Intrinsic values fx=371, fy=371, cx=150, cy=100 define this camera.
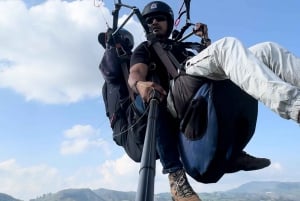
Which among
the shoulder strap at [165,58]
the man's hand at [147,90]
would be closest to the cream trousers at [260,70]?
the man's hand at [147,90]

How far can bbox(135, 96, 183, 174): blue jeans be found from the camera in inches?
135

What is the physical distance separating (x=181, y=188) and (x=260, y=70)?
147 cm

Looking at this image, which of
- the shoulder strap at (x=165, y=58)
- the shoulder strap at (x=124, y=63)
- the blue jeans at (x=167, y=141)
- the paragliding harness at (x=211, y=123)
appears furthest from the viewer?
the shoulder strap at (x=124, y=63)

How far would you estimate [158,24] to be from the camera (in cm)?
A: 455

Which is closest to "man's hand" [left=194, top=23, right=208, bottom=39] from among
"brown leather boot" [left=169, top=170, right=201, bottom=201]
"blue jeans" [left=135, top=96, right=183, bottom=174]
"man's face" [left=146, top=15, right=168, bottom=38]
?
"man's face" [left=146, top=15, right=168, bottom=38]

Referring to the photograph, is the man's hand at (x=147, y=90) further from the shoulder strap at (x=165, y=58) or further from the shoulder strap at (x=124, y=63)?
the shoulder strap at (x=124, y=63)

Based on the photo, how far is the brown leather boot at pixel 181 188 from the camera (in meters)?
3.24

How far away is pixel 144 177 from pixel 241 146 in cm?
199

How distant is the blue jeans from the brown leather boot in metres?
0.06

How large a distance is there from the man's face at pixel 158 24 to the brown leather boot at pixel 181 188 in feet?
6.09

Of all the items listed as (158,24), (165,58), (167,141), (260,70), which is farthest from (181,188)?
(158,24)

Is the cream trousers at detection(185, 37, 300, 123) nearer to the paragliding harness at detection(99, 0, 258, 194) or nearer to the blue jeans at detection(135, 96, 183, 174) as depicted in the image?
the paragliding harness at detection(99, 0, 258, 194)

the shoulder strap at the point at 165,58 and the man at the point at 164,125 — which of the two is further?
the shoulder strap at the point at 165,58

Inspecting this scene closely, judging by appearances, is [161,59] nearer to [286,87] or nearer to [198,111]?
[198,111]
